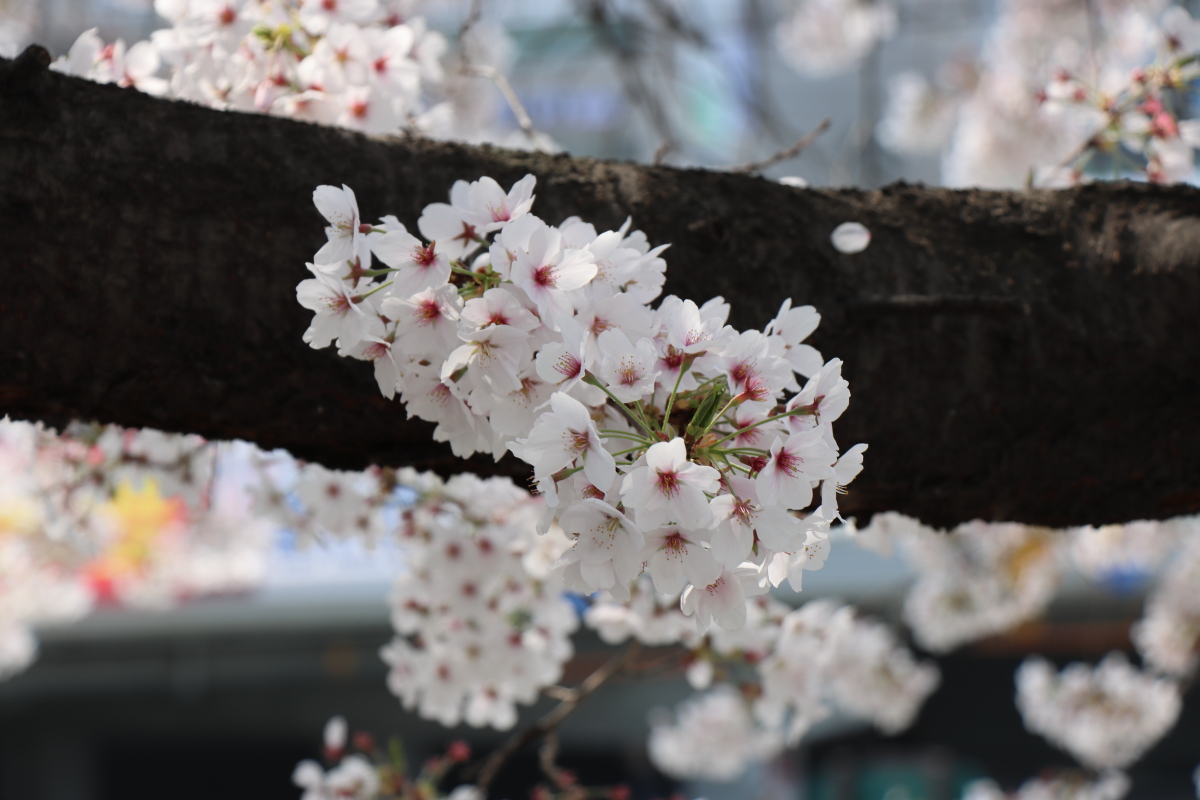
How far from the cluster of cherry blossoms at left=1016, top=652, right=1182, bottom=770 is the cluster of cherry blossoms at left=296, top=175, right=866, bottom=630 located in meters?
3.04

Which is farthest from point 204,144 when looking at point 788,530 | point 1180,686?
point 1180,686

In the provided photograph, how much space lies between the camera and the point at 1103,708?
3113 millimetres

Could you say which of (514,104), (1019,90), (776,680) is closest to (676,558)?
(514,104)

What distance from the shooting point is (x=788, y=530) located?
0.53 meters

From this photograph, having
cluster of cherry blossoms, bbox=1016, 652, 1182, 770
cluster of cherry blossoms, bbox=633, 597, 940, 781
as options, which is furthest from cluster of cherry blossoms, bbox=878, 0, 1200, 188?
cluster of cherry blossoms, bbox=1016, 652, 1182, 770

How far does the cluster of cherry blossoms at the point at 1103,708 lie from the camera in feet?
10.0

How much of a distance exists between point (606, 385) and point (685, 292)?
1.01 feet

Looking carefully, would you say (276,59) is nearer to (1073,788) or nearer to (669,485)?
(669,485)

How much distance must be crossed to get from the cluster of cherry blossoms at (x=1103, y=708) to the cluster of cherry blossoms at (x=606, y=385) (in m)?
3.04

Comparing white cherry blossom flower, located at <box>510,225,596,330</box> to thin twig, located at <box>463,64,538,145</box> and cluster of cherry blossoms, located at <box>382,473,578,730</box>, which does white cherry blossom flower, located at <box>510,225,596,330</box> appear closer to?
thin twig, located at <box>463,64,538,145</box>

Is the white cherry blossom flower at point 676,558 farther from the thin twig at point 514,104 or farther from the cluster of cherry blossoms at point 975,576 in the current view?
the cluster of cherry blossoms at point 975,576

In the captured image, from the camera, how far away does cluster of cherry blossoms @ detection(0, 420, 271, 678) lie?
5.00 feet

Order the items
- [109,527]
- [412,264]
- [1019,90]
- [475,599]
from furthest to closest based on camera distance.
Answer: [109,527]
[1019,90]
[475,599]
[412,264]

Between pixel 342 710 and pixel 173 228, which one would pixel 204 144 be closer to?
pixel 173 228
